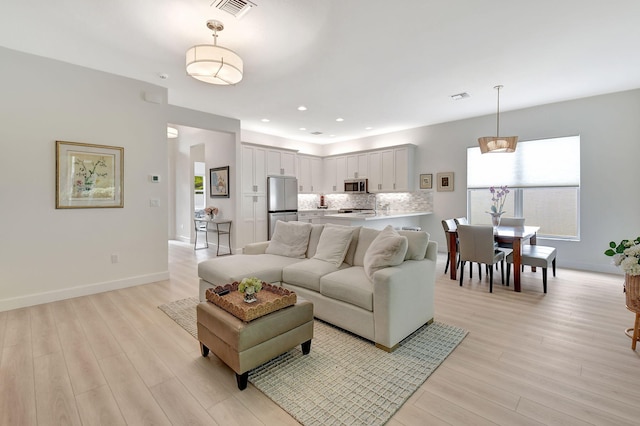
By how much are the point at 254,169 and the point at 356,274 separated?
181 inches

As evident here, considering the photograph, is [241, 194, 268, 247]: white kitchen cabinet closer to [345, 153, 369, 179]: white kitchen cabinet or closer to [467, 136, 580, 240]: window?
[345, 153, 369, 179]: white kitchen cabinet

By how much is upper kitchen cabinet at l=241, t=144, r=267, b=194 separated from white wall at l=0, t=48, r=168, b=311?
86.1 inches

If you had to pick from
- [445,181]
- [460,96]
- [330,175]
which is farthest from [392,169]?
[460,96]

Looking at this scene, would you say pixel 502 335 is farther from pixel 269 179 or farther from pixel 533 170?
pixel 269 179

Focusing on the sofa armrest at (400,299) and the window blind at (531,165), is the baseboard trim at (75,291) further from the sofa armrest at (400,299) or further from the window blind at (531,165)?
the window blind at (531,165)

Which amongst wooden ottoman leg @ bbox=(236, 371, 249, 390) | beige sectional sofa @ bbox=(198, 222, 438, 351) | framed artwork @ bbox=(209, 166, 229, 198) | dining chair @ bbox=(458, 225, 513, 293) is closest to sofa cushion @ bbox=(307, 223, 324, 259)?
beige sectional sofa @ bbox=(198, 222, 438, 351)

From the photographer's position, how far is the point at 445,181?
6395mm

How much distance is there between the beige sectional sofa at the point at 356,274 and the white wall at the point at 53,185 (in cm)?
159

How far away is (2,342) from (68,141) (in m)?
A: 2.31

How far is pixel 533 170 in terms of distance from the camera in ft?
17.7

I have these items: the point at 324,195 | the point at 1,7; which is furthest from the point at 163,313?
the point at 324,195

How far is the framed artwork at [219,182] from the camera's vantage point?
6449mm

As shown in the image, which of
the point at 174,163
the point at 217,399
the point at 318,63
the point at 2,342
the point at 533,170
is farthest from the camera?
the point at 174,163

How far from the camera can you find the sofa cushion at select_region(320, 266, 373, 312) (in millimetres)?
2457
